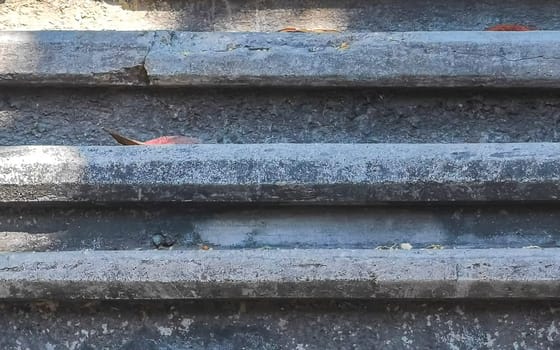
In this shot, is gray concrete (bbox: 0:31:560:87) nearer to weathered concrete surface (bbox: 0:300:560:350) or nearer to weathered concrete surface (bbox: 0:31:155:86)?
weathered concrete surface (bbox: 0:31:155:86)

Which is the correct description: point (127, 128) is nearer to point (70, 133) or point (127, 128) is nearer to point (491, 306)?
point (70, 133)

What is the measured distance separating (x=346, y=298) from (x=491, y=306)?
24cm

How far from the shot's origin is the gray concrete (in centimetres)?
114

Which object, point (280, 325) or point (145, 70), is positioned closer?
point (280, 325)

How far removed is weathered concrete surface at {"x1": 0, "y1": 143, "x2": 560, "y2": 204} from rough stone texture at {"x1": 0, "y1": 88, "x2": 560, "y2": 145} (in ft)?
0.49

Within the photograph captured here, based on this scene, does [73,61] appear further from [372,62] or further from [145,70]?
[372,62]

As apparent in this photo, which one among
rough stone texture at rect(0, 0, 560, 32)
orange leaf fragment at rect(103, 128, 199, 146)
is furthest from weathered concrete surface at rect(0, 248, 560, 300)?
rough stone texture at rect(0, 0, 560, 32)

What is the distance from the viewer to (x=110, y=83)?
1191mm

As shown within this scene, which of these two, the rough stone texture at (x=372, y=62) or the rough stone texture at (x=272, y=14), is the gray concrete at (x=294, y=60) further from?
the rough stone texture at (x=272, y=14)

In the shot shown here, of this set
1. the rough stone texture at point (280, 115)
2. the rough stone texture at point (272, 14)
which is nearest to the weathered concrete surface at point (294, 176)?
the rough stone texture at point (280, 115)

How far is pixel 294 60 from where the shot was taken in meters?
1.16

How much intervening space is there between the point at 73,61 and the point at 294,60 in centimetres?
42

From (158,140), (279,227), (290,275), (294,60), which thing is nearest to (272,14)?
(294,60)

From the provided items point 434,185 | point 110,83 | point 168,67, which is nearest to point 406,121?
point 434,185
